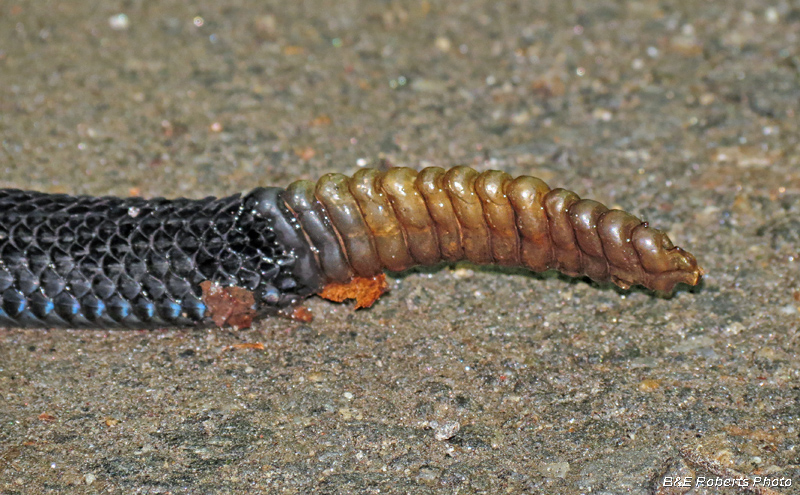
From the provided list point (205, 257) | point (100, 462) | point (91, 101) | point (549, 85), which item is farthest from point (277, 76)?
point (100, 462)

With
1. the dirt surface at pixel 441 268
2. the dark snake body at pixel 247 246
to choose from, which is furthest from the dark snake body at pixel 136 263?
the dirt surface at pixel 441 268

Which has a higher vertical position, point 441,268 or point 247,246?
point 247,246

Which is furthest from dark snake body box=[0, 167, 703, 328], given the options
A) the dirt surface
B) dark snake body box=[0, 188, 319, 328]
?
the dirt surface

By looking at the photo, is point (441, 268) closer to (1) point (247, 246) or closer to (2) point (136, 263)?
(1) point (247, 246)

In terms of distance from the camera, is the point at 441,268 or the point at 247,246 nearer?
the point at 247,246

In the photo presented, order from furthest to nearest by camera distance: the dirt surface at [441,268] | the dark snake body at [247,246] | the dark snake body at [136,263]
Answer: the dark snake body at [136,263] → the dark snake body at [247,246] → the dirt surface at [441,268]

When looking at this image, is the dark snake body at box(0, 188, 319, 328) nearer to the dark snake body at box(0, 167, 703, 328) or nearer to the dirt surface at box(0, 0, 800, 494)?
the dark snake body at box(0, 167, 703, 328)

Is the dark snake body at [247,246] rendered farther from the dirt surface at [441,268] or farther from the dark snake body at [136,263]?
the dirt surface at [441,268]

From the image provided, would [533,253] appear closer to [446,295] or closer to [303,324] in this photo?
[446,295]

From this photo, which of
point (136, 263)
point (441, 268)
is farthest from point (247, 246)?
point (441, 268)
